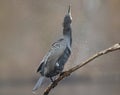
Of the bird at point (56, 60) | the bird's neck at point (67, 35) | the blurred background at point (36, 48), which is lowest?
the blurred background at point (36, 48)

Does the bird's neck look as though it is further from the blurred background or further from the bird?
the blurred background

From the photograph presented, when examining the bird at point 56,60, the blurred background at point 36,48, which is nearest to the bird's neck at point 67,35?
the bird at point 56,60

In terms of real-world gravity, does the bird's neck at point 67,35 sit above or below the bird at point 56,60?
above

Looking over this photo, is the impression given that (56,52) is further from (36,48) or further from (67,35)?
(36,48)

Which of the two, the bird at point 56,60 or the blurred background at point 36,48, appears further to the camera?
the blurred background at point 36,48

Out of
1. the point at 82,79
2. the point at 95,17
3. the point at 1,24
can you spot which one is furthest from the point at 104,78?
the point at 1,24

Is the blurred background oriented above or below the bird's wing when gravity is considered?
below

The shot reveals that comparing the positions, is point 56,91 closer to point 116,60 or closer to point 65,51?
point 116,60

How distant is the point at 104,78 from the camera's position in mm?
1204

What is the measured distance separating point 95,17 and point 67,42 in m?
0.48

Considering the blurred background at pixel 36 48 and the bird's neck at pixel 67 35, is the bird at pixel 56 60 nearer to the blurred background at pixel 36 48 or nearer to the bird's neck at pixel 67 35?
the bird's neck at pixel 67 35

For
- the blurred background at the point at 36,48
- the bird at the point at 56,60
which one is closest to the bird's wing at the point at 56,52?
the bird at the point at 56,60

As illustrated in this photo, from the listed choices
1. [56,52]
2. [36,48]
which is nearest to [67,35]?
[56,52]

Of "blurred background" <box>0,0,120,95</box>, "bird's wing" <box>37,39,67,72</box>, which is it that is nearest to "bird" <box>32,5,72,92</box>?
"bird's wing" <box>37,39,67,72</box>
